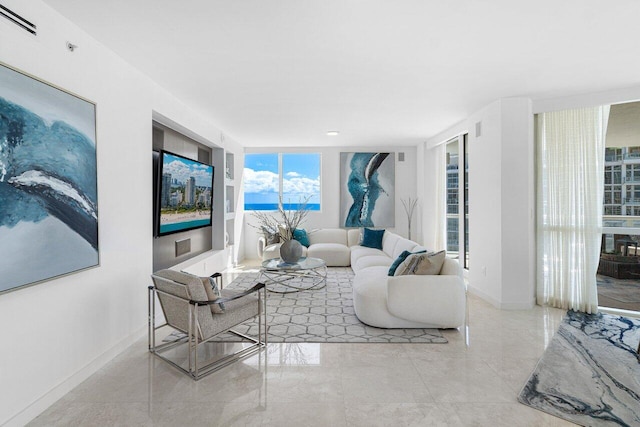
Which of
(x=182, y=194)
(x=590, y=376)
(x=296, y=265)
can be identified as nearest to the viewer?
(x=590, y=376)

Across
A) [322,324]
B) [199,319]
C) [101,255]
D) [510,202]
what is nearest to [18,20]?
[101,255]

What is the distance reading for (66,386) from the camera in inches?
95.3

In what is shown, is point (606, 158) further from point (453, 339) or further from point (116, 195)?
point (116, 195)

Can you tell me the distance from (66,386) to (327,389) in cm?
180

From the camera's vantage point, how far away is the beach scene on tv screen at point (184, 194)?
4.00 m

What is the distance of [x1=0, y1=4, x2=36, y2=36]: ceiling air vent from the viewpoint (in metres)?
1.97

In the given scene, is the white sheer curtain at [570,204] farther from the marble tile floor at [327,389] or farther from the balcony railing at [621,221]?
the marble tile floor at [327,389]

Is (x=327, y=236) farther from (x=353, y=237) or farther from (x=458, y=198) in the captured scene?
(x=458, y=198)

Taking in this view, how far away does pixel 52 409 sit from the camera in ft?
7.36

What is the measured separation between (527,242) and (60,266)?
4706 mm

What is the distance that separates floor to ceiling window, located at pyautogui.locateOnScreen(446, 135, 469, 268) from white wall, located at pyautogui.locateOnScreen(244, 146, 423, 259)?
1.41 m

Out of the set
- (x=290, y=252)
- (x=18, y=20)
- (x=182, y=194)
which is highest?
(x=18, y=20)

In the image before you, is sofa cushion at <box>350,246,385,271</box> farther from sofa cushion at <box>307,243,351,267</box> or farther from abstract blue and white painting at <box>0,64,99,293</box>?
abstract blue and white painting at <box>0,64,99,293</box>

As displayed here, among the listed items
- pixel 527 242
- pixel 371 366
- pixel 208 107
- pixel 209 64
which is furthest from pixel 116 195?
pixel 527 242
